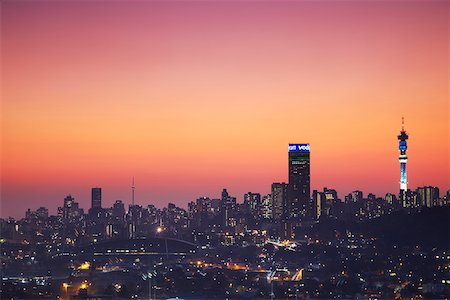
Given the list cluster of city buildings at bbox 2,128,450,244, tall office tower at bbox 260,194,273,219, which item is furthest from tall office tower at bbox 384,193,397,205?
tall office tower at bbox 260,194,273,219

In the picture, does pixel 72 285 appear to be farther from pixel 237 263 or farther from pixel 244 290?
pixel 237 263

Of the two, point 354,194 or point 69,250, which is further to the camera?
point 354,194

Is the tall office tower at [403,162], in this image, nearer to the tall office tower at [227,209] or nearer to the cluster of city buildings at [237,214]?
the cluster of city buildings at [237,214]

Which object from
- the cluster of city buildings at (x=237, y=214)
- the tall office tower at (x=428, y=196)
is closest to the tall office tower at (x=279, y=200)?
the cluster of city buildings at (x=237, y=214)

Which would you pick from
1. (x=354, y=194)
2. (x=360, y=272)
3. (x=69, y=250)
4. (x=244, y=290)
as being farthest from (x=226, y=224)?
(x=244, y=290)

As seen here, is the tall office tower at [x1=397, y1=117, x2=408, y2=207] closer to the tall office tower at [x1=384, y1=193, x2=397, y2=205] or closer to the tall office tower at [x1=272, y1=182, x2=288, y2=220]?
the tall office tower at [x1=384, y1=193, x2=397, y2=205]

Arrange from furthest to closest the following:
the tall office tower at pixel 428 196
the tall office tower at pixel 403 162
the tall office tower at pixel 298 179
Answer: the tall office tower at pixel 298 179 → the tall office tower at pixel 403 162 → the tall office tower at pixel 428 196
